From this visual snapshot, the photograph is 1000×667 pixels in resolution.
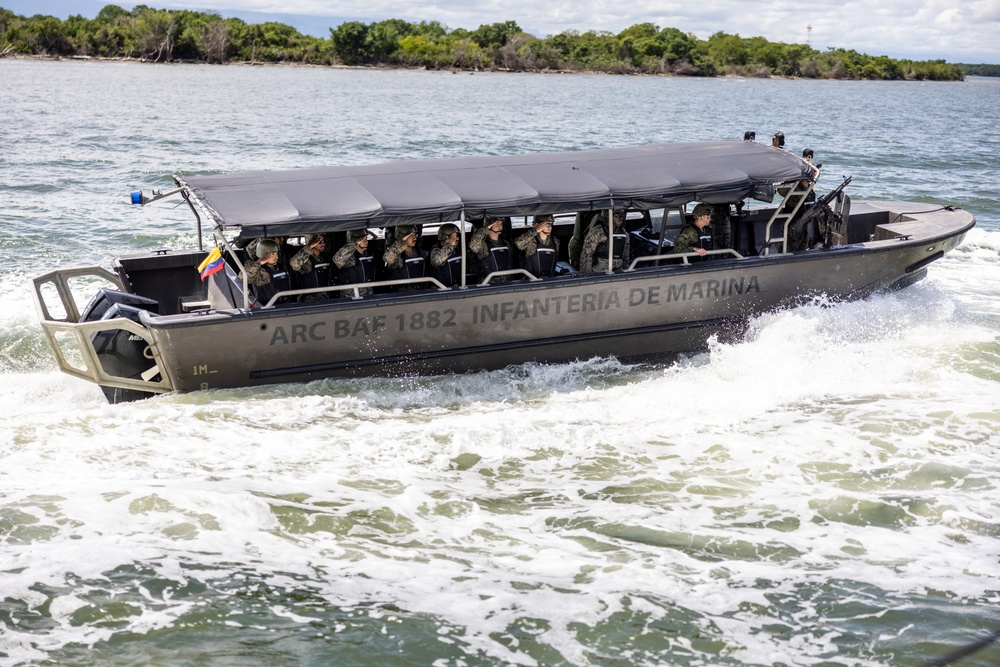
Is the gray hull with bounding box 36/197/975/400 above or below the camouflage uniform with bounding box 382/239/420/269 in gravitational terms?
below

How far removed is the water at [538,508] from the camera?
20.8 ft

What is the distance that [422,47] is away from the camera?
96500 mm

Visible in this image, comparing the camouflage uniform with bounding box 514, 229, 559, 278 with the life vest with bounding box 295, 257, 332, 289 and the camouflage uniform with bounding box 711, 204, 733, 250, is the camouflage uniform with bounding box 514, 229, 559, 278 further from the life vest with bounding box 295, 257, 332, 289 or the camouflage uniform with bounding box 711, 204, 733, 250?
the camouflage uniform with bounding box 711, 204, 733, 250

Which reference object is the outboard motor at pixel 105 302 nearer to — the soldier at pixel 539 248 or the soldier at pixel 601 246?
the soldier at pixel 539 248

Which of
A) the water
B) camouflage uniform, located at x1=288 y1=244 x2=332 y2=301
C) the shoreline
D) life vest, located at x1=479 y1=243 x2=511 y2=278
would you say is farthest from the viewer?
the shoreline

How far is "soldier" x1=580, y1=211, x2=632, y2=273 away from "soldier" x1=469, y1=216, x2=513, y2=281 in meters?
0.87

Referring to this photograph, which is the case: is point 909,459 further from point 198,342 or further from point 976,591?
point 198,342

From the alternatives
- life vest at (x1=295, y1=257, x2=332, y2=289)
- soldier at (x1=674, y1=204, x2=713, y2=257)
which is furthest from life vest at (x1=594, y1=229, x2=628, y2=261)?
life vest at (x1=295, y1=257, x2=332, y2=289)

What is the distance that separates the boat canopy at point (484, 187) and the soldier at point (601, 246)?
494 mm

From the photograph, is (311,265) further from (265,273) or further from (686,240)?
(686,240)

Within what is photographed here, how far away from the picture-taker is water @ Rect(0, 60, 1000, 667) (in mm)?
6352


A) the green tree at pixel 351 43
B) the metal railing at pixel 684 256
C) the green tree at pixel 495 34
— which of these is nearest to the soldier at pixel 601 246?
the metal railing at pixel 684 256

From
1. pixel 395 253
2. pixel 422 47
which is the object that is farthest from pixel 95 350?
pixel 422 47

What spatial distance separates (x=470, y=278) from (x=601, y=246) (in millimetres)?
1489
